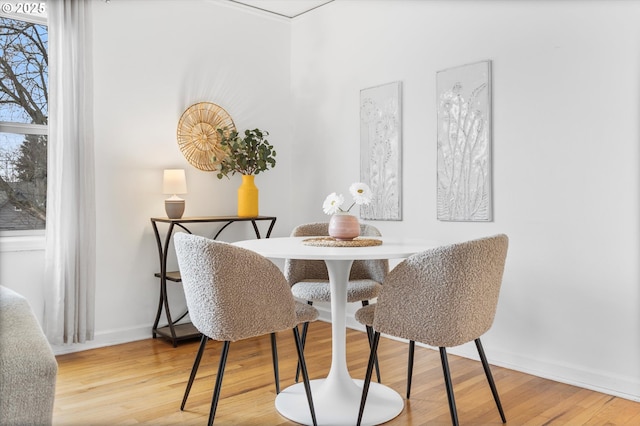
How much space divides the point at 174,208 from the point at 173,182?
0.18 metres

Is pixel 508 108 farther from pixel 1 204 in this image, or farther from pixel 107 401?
pixel 1 204

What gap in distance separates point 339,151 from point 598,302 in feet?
7.04

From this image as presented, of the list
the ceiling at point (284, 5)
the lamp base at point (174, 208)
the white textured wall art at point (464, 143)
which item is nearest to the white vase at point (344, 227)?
the white textured wall art at point (464, 143)

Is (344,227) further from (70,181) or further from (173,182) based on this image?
(70,181)

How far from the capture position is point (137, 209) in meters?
3.75

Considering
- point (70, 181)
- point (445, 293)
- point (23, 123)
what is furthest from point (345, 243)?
point (23, 123)

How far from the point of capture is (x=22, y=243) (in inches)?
130

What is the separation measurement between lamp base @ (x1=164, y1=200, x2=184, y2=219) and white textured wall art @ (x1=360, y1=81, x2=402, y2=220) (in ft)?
4.29

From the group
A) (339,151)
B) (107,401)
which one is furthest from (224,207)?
(107,401)

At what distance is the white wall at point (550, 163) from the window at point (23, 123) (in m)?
2.29

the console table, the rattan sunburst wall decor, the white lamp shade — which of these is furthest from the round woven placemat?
the rattan sunburst wall decor

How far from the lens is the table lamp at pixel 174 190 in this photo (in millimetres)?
3686

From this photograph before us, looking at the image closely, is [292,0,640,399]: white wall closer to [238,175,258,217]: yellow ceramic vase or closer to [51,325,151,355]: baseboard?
[238,175,258,217]: yellow ceramic vase

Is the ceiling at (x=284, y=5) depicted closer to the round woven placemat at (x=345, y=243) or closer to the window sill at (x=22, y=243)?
the window sill at (x=22, y=243)
